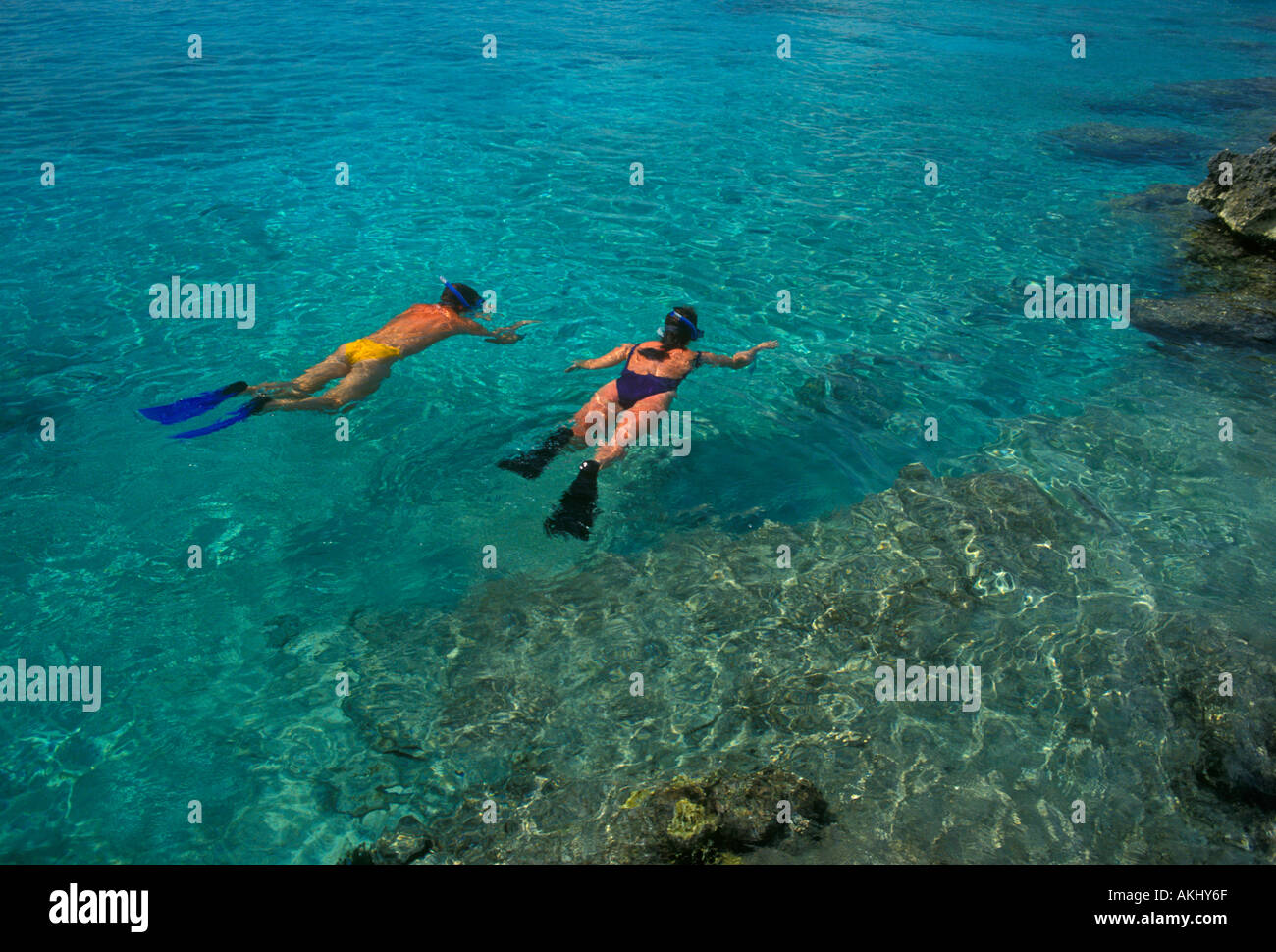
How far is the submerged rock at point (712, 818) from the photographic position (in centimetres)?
417

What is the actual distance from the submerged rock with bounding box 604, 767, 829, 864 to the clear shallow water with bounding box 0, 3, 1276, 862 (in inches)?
18.9

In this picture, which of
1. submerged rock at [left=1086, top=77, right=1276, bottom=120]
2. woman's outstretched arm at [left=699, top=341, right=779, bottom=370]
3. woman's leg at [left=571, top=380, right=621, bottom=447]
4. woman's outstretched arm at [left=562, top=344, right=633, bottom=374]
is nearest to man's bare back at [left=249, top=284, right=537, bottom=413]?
woman's outstretched arm at [left=562, top=344, right=633, bottom=374]

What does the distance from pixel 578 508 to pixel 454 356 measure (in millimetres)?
3143

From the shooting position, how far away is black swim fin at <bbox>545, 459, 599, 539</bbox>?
617cm

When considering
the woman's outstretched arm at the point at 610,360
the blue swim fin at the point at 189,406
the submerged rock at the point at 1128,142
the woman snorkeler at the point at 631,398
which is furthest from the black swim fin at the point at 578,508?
the submerged rock at the point at 1128,142

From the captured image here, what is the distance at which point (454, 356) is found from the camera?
8570 mm

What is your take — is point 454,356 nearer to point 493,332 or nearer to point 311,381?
point 493,332

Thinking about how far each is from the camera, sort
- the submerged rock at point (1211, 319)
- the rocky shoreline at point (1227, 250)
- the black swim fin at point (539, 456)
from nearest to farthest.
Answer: the black swim fin at point (539, 456), the submerged rock at point (1211, 319), the rocky shoreline at point (1227, 250)

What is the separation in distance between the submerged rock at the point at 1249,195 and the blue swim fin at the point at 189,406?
42.8 feet

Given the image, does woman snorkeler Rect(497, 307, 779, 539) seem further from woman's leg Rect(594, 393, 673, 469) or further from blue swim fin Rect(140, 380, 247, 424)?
blue swim fin Rect(140, 380, 247, 424)

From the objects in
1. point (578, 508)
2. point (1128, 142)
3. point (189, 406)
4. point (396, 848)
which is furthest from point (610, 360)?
point (1128, 142)

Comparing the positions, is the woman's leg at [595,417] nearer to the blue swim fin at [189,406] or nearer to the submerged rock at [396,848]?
the blue swim fin at [189,406]

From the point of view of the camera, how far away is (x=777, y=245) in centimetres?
1105
